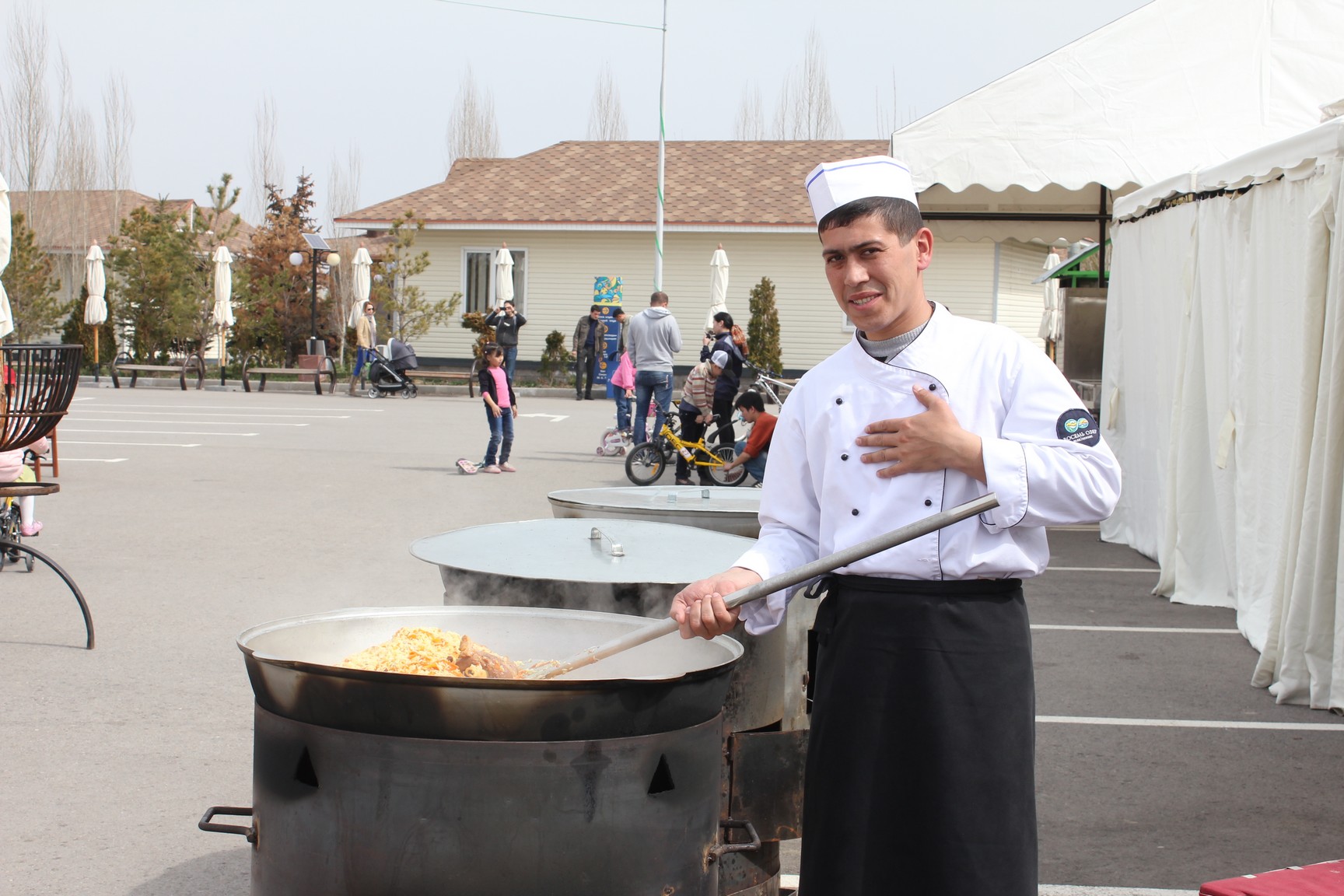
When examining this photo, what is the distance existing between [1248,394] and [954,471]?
495 centimetres

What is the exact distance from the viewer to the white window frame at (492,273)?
29828 millimetres

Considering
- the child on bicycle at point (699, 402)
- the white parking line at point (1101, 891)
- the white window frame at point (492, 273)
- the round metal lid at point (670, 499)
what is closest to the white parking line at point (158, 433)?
the child on bicycle at point (699, 402)

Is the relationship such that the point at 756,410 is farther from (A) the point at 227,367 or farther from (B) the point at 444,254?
(A) the point at 227,367

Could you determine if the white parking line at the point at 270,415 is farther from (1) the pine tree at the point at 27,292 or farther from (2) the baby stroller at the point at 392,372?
(1) the pine tree at the point at 27,292

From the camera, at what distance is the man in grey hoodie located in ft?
46.5

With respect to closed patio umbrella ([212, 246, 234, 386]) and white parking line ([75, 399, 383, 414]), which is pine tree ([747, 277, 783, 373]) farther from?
closed patio umbrella ([212, 246, 234, 386])

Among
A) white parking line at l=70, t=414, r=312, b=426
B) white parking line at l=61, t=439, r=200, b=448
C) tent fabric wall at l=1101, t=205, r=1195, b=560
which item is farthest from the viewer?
white parking line at l=70, t=414, r=312, b=426

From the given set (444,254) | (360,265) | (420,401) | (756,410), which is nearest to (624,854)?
(756,410)

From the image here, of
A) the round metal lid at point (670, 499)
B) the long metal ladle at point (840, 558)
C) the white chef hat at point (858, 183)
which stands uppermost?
the white chef hat at point (858, 183)

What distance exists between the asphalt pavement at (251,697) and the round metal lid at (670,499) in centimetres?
144

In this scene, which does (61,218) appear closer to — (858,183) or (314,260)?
(314,260)

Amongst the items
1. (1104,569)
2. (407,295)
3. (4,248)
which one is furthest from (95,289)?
(1104,569)

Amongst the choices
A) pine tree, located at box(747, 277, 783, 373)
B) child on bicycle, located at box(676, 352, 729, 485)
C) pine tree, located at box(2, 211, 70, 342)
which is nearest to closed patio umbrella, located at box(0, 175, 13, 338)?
child on bicycle, located at box(676, 352, 729, 485)

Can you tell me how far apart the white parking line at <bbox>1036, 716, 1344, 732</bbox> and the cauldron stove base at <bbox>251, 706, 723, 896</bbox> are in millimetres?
3489
